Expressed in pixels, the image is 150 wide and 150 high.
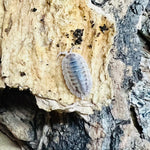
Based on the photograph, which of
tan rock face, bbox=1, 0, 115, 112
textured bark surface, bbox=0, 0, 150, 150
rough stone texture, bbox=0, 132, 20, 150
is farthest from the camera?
rough stone texture, bbox=0, 132, 20, 150

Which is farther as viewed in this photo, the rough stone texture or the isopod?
the rough stone texture

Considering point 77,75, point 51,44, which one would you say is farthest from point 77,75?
point 51,44

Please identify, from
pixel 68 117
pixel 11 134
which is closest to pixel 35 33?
pixel 68 117

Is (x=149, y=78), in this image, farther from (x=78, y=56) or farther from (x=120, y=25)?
(x=78, y=56)

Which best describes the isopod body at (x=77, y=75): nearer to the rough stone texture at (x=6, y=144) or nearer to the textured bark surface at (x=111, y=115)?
the textured bark surface at (x=111, y=115)

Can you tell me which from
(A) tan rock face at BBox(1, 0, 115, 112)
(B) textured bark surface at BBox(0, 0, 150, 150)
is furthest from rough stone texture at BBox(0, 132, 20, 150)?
(A) tan rock face at BBox(1, 0, 115, 112)

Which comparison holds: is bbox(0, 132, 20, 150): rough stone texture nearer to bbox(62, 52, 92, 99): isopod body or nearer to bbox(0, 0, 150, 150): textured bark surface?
bbox(0, 0, 150, 150): textured bark surface

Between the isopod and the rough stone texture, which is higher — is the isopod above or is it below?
above

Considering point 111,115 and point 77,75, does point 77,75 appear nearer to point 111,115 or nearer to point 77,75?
point 77,75
